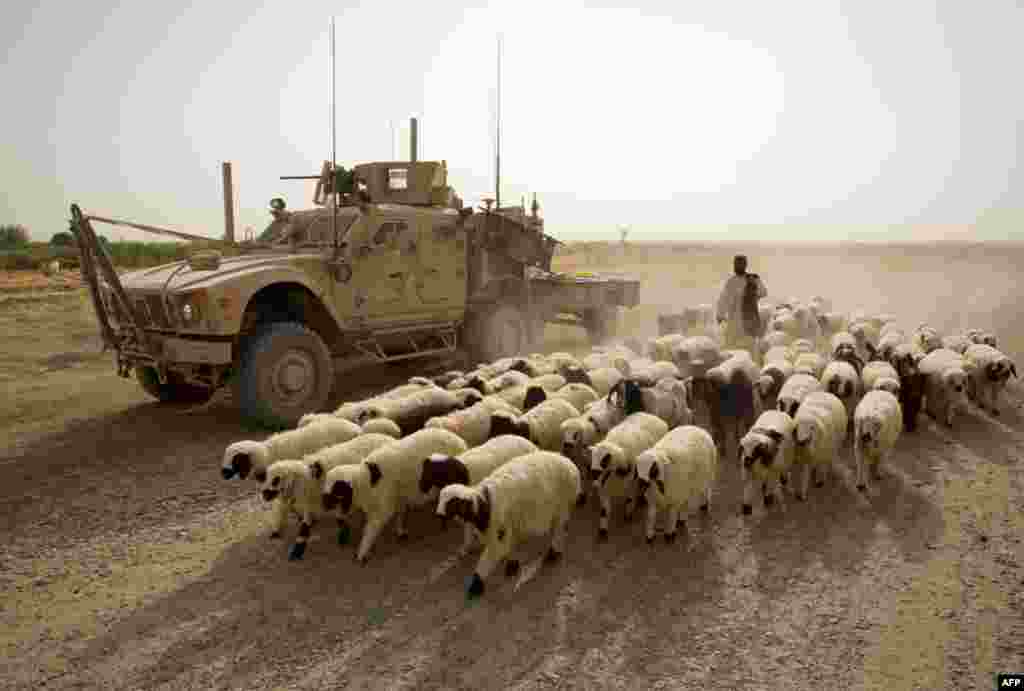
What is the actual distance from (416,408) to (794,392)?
4595 mm

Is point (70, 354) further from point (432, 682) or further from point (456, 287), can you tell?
point (432, 682)

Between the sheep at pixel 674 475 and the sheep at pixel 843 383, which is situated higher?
the sheep at pixel 843 383

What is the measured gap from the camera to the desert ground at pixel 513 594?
4.68 m

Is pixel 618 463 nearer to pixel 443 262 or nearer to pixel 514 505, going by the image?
pixel 514 505

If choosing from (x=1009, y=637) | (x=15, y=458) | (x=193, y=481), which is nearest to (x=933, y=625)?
(x=1009, y=637)

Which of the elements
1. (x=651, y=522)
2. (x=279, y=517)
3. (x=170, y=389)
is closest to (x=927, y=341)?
(x=651, y=522)

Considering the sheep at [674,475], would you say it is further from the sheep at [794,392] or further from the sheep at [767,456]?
the sheep at [794,392]

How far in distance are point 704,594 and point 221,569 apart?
157 inches

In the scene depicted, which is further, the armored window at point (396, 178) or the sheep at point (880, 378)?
the armored window at point (396, 178)

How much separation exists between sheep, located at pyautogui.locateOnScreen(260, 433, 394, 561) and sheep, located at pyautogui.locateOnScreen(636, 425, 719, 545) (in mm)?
2769

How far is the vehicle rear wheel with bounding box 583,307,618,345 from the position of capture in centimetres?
1650

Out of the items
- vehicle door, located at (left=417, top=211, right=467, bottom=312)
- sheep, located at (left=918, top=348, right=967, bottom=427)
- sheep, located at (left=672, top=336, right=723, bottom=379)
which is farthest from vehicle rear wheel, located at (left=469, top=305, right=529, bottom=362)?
sheep, located at (left=918, top=348, right=967, bottom=427)

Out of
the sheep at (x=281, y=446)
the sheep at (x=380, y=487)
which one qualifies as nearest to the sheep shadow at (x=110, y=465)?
the sheep at (x=281, y=446)

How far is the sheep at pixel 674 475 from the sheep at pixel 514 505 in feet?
2.13
